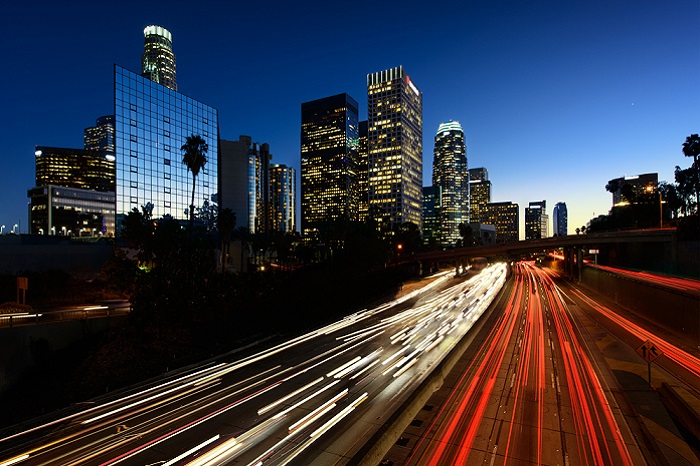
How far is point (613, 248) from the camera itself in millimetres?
84000

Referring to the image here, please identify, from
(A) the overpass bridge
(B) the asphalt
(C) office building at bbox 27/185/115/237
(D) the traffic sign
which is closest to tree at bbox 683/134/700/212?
(A) the overpass bridge

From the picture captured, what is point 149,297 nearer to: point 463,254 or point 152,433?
point 152,433

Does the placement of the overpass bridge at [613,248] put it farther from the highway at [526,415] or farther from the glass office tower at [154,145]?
the glass office tower at [154,145]

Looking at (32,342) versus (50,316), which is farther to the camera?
(50,316)

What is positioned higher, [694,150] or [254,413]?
[694,150]

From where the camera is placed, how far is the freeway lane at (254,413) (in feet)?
42.7

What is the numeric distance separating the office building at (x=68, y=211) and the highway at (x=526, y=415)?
166616 millimetres

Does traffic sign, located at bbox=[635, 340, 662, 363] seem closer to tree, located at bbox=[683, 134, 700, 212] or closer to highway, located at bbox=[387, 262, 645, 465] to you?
highway, located at bbox=[387, 262, 645, 465]

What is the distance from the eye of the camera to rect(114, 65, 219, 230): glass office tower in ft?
233

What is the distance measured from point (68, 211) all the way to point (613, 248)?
189 meters

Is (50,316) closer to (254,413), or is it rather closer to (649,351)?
(254,413)

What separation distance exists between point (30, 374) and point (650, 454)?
32464 mm

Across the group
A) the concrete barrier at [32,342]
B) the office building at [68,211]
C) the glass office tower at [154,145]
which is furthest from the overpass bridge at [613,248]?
the office building at [68,211]

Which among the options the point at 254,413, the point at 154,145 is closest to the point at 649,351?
the point at 254,413
